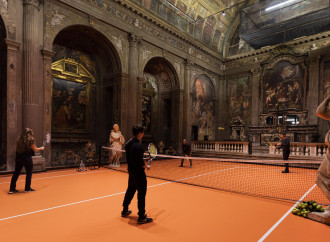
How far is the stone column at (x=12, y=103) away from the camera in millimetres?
8648

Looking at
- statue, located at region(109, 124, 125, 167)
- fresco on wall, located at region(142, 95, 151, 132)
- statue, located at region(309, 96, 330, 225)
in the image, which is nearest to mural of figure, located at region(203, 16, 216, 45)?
fresco on wall, located at region(142, 95, 151, 132)

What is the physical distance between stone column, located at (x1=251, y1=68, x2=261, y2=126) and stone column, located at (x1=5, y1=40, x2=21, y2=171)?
18.2 m

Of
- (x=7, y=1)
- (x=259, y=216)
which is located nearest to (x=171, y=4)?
(x=7, y=1)

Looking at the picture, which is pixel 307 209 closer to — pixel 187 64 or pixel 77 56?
pixel 77 56

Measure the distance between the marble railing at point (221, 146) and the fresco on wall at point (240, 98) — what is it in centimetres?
617

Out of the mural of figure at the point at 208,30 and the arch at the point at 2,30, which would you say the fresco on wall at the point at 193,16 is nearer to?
the mural of figure at the point at 208,30

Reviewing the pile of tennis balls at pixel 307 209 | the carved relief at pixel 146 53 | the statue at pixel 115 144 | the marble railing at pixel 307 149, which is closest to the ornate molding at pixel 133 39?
the carved relief at pixel 146 53

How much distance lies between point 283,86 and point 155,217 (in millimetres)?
18767

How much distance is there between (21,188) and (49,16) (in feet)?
25.1

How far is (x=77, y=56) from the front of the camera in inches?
528

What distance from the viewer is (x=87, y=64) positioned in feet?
45.4

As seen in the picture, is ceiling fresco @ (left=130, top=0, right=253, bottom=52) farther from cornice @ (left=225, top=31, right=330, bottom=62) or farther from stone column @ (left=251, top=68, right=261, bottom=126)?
stone column @ (left=251, top=68, right=261, bottom=126)

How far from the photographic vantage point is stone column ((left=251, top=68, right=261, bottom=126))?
66.4 feet

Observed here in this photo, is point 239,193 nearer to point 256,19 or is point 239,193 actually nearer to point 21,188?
point 21,188
